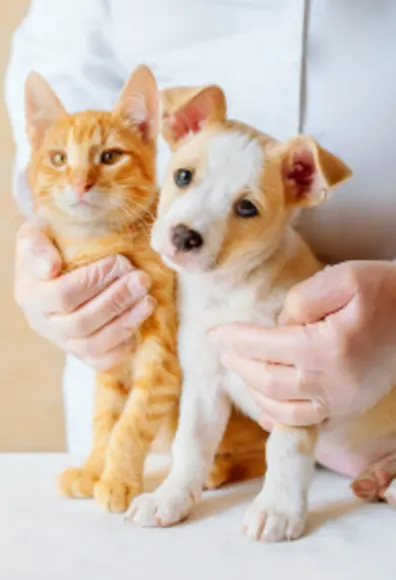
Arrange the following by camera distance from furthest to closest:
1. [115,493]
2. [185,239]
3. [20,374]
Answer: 1. [20,374]
2. [115,493]
3. [185,239]

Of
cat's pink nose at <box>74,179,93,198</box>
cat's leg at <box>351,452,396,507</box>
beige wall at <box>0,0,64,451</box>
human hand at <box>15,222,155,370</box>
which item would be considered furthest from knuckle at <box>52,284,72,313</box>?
beige wall at <box>0,0,64,451</box>

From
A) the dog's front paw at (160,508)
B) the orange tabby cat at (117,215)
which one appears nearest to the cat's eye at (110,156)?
the orange tabby cat at (117,215)

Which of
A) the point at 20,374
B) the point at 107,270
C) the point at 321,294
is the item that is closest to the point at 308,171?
the point at 321,294

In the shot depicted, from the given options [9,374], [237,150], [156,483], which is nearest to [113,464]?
[156,483]

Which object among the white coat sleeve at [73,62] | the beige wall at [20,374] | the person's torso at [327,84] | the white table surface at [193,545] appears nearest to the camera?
the white table surface at [193,545]

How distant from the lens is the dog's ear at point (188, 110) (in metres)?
0.73

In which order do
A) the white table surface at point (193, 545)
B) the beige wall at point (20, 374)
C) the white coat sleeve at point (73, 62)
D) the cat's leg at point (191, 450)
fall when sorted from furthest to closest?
the beige wall at point (20, 374) → the white coat sleeve at point (73, 62) → the cat's leg at point (191, 450) → the white table surface at point (193, 545)

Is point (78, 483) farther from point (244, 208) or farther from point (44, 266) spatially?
point (244, 208)

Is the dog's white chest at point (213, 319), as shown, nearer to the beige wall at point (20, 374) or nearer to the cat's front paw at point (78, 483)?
the cat's front paw at point (78, 483)

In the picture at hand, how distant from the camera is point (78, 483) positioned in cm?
81

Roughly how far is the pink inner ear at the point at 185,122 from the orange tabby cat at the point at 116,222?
52mm

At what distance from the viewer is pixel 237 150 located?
710mm

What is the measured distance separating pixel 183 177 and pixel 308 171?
0.37ft

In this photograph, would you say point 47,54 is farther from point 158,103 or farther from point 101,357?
point 101,357
